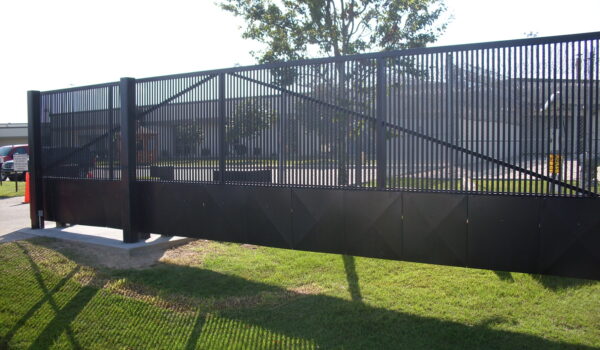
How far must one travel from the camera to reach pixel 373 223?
20.0ft

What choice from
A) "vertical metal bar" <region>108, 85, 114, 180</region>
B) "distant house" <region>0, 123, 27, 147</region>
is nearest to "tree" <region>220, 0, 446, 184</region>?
"vertical metal bar" <region>108, 85, 114, 180</region>

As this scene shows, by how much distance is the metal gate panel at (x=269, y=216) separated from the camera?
268 inches

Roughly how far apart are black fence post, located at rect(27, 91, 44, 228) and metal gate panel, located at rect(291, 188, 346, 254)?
20.6 feet

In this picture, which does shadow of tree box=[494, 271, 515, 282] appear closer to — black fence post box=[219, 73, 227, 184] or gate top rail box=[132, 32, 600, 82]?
gate top rail box=[132, 32, 600, 82]

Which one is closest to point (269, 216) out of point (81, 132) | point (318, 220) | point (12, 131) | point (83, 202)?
point (318, 220)

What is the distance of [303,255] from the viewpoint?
822 centimetres

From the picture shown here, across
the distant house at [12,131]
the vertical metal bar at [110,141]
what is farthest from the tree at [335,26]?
the distant house at [12,131]

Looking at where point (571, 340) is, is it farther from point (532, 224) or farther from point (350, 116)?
point (350, 116)

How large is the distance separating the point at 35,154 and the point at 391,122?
25.2ft

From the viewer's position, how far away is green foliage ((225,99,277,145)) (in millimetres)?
7027

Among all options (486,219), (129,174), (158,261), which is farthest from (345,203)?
(129,174)

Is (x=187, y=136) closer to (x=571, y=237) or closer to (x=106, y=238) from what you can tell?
(x=106, y=238)

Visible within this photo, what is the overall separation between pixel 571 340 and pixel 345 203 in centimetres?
278

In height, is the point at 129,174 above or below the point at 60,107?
below
